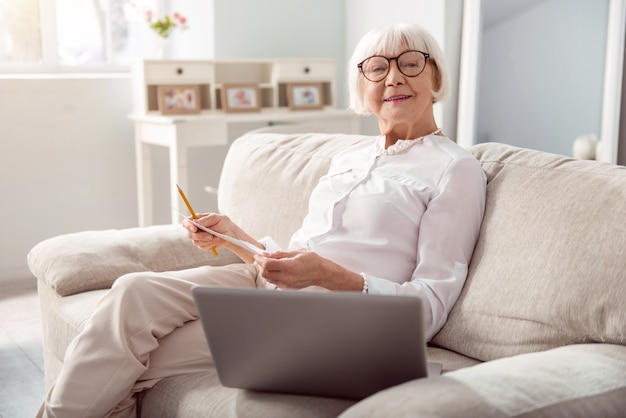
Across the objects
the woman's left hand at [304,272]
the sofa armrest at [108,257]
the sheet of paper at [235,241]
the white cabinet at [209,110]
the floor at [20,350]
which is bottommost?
the floor at [20,350]

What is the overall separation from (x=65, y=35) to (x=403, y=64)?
2.75 meters

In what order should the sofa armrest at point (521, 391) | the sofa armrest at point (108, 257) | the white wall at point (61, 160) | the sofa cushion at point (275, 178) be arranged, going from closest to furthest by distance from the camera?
1. the sofa armrest at point (521, 391)
2. the sofa armrest at point (108, 257)
3. the sofa cushion at point (275, 178)
4. the white wall at point (61, 160)

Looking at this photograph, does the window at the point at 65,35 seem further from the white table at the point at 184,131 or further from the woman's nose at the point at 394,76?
the woman's nose at the point at 394,76

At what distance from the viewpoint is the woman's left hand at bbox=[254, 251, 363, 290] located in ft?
5.09

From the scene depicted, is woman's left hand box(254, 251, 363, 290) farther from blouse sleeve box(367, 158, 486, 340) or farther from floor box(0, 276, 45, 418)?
floor box(0, 276, 45, 418)

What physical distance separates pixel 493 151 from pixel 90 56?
2.92 m

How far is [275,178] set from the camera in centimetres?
224

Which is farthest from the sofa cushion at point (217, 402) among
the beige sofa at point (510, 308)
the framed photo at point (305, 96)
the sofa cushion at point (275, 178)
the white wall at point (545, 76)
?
the framed photo at point (305, 96)

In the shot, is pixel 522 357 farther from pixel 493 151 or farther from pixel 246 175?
pixel 246 175

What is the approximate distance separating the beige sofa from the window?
2.19 meters

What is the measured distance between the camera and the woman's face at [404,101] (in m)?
1.87

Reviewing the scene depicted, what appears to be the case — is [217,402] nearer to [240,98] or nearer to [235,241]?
[235,241]

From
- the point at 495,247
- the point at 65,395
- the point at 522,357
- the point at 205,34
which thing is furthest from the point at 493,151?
the point at 205,34

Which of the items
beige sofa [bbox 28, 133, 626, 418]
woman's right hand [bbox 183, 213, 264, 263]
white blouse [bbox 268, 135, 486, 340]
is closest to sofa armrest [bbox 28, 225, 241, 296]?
beige sofa [bbox 28, 133, 626, 418]
